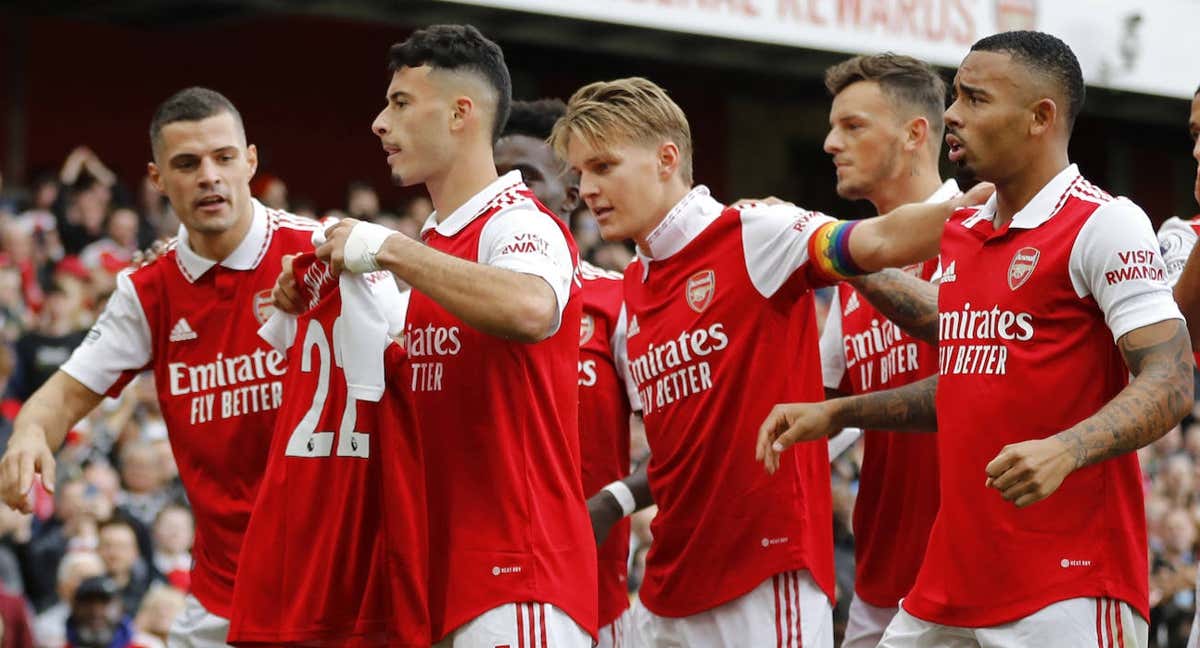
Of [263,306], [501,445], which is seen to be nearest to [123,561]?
[263,306]

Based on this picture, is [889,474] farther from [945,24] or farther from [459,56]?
[945,24]

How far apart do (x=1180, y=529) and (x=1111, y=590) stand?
401 inches

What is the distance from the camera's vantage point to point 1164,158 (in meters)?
26.3

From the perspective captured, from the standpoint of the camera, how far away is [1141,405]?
4223 mm

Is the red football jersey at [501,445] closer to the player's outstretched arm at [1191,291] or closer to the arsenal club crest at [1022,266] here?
the arsenal club crest at [1022,266]

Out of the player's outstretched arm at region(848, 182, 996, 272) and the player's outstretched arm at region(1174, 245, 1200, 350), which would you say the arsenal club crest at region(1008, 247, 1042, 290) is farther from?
the player's outstretched arm at region(1174, 245, 1200, 350)

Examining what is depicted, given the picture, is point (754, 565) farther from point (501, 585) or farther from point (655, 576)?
point (501, 585)

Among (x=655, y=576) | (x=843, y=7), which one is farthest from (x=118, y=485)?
(x=843, y=7)

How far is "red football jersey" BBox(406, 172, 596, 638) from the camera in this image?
187 inches

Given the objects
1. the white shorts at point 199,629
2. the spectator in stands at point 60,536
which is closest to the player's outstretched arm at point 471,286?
the white shorts at point 199,629

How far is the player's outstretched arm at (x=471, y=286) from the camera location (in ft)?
14.6

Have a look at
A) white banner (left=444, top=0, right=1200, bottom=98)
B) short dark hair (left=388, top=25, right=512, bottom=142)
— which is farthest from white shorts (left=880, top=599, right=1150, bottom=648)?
white banner (left=444, top=0, right=1200, bottom=98)

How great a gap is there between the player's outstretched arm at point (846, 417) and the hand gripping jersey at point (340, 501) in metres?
0.97

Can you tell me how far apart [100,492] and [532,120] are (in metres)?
5.07
